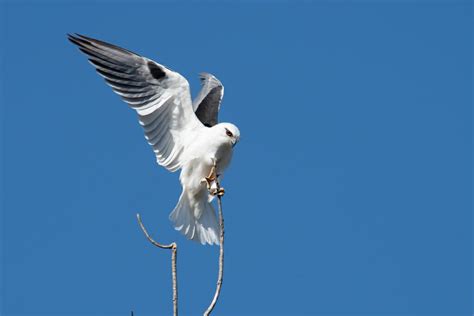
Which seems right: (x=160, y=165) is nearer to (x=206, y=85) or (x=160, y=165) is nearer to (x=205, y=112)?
(x=205, y=112)

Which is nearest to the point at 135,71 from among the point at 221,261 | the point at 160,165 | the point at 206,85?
the point at 160,165

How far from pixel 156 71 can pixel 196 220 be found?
126 centimetres

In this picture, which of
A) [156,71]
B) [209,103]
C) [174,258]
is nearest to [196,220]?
[156,71]

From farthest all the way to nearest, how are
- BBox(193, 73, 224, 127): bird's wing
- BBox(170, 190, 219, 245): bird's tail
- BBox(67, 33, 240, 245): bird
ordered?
BBox(193, 73, 224, 127): bird's wing, BBox(170, 190, 219, 245): bird's tail, BBox(67, 33, 240, 245): bird

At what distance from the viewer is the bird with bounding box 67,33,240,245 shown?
21.1 feet

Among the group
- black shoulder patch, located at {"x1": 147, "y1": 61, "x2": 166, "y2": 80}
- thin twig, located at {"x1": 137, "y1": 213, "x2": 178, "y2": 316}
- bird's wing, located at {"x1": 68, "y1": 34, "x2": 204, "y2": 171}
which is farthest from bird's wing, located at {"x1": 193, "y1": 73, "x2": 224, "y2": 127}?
thin twig, located at {"x1": 137, "y1": 213, "x2": 178, "y2": 316}

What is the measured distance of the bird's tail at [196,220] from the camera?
6.67 m

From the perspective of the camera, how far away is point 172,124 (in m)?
6.58

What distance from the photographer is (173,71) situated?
658cm

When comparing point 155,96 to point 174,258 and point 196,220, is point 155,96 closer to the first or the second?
point 196,220

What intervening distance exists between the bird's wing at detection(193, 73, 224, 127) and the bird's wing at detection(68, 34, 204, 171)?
2.38ft

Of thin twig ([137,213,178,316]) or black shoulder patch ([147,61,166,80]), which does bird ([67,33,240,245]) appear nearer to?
black shoulder patch ([147,61,166,80])

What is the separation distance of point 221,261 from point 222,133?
7.88 feet

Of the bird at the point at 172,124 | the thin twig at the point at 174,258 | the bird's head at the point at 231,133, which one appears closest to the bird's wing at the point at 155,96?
the bird at the point at 172,124
